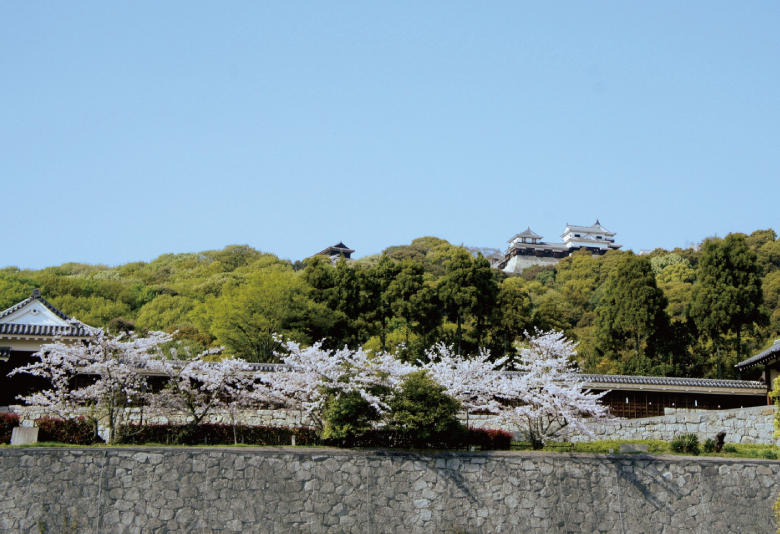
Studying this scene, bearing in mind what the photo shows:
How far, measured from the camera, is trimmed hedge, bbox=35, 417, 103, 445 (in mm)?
15602

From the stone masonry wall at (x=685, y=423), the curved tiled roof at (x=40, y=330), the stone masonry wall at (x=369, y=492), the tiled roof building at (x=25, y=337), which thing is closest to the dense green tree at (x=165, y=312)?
the tiled roof building at (x=25, y=337)

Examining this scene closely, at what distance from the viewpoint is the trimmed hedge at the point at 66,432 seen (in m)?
15.6

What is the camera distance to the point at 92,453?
14148 millimetres

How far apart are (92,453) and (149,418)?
9.83 feet

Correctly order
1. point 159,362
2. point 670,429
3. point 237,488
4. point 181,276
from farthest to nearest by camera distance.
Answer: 1. point 181,276
2. point 670,429
3. point 159,362
4. point 237,488

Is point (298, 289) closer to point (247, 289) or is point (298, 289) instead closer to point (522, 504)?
point (247, 289)

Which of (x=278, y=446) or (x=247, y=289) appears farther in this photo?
(x=247, y=289)

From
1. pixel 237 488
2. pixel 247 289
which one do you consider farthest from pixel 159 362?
pixel 247 289

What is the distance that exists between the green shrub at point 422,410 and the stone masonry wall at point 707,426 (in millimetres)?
6154

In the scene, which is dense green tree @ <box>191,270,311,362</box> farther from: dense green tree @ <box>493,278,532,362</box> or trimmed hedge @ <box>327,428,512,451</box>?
trimmed hedge @ <box>327,428,512,451</box>

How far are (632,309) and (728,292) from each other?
4074mm

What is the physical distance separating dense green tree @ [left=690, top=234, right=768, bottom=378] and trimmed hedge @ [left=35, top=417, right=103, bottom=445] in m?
24.1

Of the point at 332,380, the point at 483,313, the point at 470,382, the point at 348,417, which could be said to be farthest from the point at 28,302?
the point at 483,313

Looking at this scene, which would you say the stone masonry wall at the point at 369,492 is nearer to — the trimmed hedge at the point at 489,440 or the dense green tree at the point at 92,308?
the trimmed hedge at the point at 489,440
